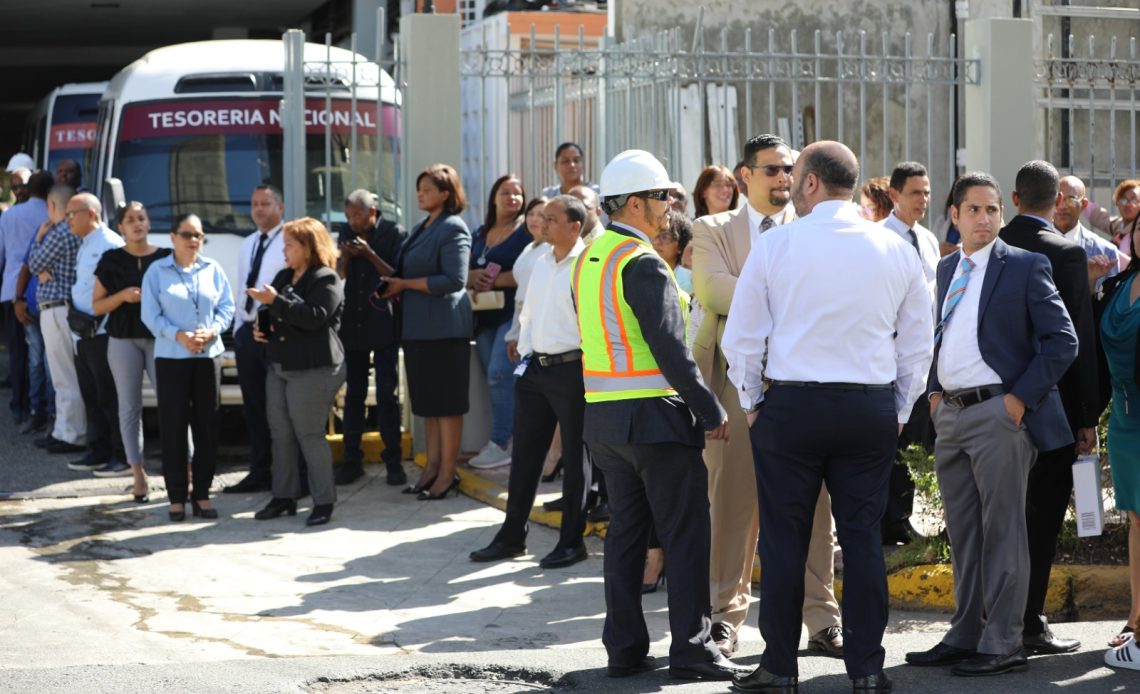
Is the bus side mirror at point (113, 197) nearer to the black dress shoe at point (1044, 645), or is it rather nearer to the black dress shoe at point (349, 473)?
the black dress shoe at point (349, 473)

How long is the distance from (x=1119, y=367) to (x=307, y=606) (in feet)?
12.6

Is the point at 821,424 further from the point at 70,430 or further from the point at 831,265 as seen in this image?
the point at 70,430

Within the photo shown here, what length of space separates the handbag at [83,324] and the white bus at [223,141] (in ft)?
3.30

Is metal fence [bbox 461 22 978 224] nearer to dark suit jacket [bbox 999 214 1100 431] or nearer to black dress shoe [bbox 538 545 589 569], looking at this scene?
black dress shoe [bbox 538 545 589 569]

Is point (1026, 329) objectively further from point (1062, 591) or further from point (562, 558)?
point (562, 558)

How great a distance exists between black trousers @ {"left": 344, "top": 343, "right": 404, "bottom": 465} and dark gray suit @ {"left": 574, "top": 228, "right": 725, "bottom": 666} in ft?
14.3

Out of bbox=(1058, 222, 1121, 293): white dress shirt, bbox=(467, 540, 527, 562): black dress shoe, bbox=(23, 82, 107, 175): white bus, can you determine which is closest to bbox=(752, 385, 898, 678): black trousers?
bbox=(467, 540, 527, 562): black dress shoe

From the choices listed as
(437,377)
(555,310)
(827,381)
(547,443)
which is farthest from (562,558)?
(827,381)

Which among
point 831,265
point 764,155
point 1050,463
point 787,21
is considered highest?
point 787,21

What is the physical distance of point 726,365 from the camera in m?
6.59

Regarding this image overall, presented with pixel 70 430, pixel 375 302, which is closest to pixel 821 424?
pixel 375 302

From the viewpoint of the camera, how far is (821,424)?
17.9ft

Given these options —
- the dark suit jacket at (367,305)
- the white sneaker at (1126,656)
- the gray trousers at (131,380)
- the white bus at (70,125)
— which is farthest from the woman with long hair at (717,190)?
the white bus at (70,125)

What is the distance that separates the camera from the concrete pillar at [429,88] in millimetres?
10672
